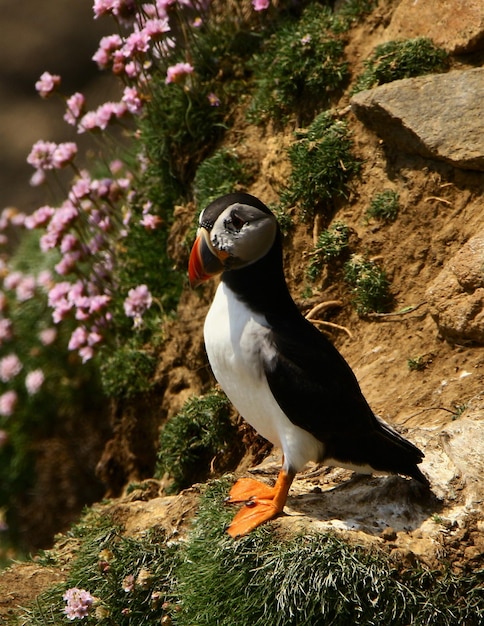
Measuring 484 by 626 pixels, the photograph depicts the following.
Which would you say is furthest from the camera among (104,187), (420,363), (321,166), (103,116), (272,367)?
(104,187)

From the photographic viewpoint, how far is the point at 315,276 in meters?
5.73

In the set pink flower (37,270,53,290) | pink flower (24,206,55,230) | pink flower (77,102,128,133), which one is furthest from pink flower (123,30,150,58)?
pink flower (37,270,53,290)

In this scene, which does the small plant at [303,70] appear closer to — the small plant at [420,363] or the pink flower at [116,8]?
the pink flower at [116,8]

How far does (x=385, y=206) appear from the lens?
219 inches

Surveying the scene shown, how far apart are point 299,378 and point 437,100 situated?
2.30 meters

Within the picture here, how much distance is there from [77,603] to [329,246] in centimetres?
264

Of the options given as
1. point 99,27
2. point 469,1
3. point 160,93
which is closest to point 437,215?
point 469,1

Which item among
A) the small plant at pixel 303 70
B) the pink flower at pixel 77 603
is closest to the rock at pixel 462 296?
the small plant at pixel 303 70

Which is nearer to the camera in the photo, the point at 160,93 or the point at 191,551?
the point at 191,551

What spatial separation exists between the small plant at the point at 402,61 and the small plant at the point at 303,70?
0.28m

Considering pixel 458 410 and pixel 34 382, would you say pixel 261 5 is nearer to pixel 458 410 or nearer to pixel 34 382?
pixel 34 382

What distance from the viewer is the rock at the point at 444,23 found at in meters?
5.57

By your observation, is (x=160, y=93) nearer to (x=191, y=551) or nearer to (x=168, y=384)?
(x=168, y=384)

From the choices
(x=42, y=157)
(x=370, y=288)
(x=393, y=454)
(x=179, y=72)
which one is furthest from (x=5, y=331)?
(x=393, y=454)
